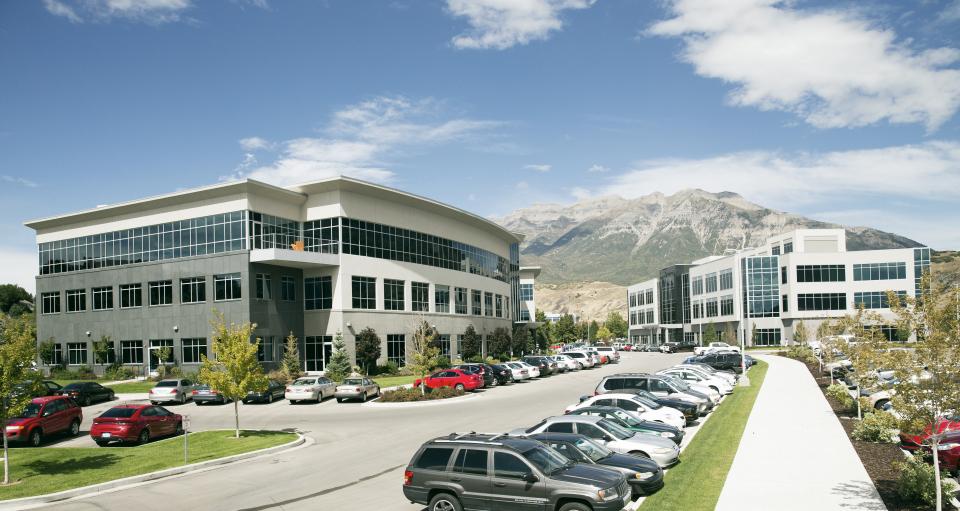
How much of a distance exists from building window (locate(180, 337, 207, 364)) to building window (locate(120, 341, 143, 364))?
514 centimetres

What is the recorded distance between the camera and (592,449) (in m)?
16.1

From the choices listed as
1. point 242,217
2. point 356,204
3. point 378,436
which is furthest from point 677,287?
point 378,436

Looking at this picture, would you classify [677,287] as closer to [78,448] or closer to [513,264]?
[513,264]

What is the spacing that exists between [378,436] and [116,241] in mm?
45596

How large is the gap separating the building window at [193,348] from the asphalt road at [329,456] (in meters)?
14.0

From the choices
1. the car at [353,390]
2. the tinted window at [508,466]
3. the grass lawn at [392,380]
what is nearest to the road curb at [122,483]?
the tinted window at [508,466]

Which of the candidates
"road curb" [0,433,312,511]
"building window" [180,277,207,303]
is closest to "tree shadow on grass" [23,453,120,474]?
"road curb" [0,433,312,511]

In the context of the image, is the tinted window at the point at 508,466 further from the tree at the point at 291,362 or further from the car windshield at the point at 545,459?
the tree at the point at 291,362

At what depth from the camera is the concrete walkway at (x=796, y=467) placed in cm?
1459

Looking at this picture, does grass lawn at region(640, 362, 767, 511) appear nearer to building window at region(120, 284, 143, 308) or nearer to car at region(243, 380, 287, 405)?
car at region(243, 380, 287, 405)

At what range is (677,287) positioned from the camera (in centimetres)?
12756

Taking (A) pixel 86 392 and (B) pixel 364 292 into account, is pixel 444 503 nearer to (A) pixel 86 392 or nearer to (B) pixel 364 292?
(A) pixel 86 392

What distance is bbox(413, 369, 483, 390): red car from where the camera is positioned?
41625 mm

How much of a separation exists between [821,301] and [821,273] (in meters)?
3.94
